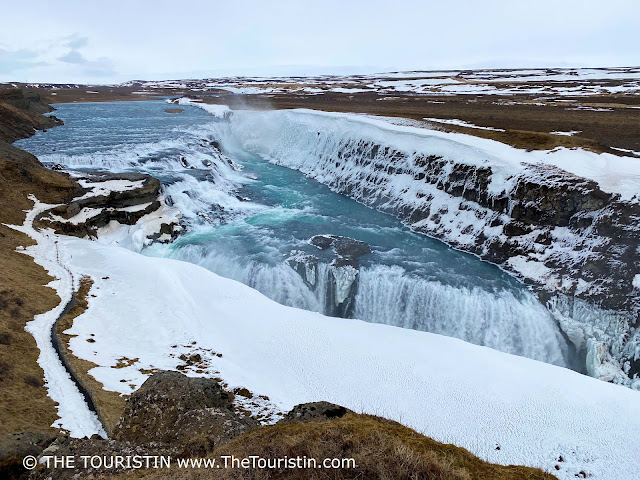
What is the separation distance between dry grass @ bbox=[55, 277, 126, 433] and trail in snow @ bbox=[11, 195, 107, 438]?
0.55 feet

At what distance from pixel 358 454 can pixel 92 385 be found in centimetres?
797

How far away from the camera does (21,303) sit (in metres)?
13.6

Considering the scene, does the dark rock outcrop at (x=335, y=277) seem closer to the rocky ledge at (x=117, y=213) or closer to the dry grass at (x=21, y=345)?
the rocky ledge at (x=117, y=213)

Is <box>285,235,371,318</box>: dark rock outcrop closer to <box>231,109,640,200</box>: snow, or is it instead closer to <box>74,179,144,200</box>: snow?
<box>231,109,640,200</box>: snow

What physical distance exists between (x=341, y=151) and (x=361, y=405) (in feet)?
101

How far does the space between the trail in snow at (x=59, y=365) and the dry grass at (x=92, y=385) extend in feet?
0.55

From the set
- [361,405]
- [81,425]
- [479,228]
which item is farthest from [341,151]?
[81,425]

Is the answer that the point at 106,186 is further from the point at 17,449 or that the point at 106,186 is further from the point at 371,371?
the point at 17,449

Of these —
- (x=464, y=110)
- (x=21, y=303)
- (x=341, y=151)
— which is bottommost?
(x=21, y=303)

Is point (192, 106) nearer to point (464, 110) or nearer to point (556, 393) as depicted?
point (464, 110)

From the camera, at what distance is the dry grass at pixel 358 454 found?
17.3 ft

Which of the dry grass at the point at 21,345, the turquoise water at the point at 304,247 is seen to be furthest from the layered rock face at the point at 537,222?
the dry grass at the point at 21,345

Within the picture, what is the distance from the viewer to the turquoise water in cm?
1780

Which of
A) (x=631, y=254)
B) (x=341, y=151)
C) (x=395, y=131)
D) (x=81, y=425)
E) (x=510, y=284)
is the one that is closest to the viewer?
(x=81, y=425)
